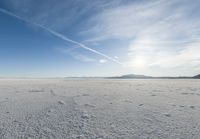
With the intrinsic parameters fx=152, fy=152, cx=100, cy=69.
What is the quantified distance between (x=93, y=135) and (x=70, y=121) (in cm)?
117

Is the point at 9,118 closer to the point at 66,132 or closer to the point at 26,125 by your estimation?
the point at 26,125

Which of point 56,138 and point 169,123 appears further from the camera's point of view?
point 169,123

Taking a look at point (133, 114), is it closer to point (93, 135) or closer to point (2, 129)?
point (93, 135)

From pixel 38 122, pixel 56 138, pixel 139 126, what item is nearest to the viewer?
pixel 56 138

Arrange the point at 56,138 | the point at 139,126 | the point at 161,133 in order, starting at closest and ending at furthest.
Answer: the point at 56,138, the point at 161,133, the point at 139,126

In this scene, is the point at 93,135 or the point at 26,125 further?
the point at 26,125

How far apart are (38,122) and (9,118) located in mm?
1093

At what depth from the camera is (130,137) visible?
3.30m

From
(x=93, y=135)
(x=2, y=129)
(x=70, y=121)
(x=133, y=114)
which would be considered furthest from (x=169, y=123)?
(x=2, y=129)

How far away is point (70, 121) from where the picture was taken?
171 inches

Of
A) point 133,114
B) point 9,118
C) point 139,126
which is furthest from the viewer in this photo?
point 133,114

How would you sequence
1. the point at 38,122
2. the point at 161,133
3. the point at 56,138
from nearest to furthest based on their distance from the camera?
the point at 56,138 → the point at 161,133 → the point at 38,122

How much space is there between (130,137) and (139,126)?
751 millimetres

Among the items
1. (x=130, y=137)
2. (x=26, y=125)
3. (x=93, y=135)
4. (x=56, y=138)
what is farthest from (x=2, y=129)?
(x=130, y=137)
